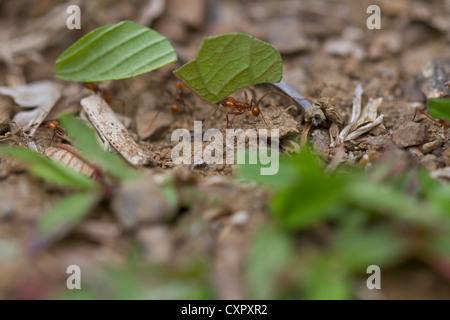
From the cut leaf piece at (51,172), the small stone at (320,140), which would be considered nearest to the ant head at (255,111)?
the small stone at (320,140)

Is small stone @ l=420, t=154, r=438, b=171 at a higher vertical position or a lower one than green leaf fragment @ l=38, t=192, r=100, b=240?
higher

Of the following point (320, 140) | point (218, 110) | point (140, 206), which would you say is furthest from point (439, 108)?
point (140, 206)

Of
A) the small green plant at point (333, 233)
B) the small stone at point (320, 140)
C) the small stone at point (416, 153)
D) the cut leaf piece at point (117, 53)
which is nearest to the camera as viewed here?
the small green plant at point (333, 233)

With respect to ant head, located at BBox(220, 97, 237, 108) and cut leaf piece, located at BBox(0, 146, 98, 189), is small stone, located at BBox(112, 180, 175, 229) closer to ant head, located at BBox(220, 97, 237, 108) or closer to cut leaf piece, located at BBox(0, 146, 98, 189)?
cut leaf piece, located at BBox(0, 146, 98, 189)

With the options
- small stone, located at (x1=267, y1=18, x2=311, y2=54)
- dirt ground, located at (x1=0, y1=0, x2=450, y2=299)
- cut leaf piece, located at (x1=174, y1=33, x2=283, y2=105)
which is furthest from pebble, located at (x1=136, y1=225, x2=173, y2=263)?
small stone, located at (x1=267, y1=18, x2=311, y2=54)

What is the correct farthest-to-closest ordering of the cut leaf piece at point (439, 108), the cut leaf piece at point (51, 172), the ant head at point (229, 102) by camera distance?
1. the ant head at point (229, 102)
2. the cut leaf piece at point (439, 108)
3. the cut leaf piece at point (51, 172)

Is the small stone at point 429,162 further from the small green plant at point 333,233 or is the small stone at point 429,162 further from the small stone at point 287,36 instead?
the small stone at point 287,36
